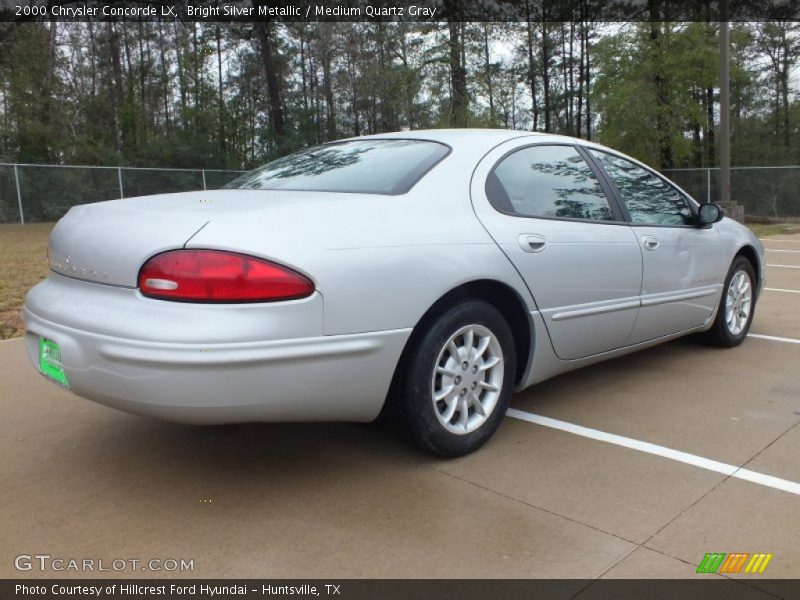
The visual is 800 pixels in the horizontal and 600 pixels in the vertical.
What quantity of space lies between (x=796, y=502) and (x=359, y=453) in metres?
1.81

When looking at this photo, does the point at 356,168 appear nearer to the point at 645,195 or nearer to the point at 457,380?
the point at 457,380

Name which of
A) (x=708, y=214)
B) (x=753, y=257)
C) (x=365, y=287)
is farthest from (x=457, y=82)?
(x=365, y=287)

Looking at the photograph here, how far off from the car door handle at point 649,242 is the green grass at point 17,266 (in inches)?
204

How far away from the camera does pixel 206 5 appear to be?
96.7 ft

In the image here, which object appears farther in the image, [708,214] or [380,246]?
[708,214]

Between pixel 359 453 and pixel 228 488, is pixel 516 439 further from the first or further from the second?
pixel 228 488

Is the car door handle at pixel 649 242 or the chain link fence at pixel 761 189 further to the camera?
the chain link fence at pixel 761 189

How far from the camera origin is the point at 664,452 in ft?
10.4

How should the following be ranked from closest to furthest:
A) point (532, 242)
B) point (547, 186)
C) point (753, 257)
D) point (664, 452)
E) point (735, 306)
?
point (664, 452) → point (532, 242) → point (547, 186) → point (735, 306) → point (753, 257)

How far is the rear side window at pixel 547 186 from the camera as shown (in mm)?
3385

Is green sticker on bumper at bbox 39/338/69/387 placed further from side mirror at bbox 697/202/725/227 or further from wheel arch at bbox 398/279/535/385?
side mirror at bbox 697/202/725/227

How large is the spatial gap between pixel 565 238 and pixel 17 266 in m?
9.87

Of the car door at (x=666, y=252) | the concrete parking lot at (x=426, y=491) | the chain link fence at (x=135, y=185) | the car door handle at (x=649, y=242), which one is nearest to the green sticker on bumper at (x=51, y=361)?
the concrete parking lot at (x=426, y=491)

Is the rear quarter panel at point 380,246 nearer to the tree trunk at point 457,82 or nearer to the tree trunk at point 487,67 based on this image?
the tree trunk at point 457,82
